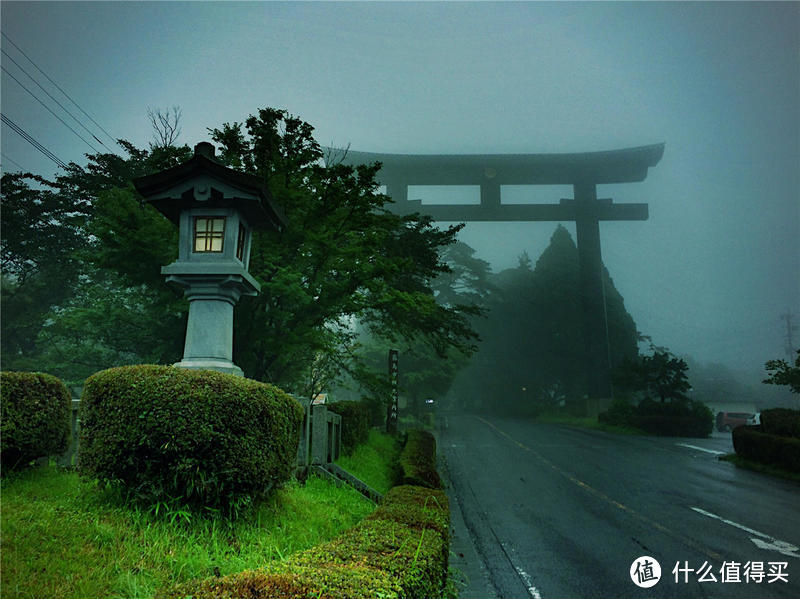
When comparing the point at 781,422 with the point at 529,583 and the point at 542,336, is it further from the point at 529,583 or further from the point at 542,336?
the point at 542,336

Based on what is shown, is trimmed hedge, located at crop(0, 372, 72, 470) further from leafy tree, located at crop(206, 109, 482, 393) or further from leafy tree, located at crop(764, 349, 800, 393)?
leafy tree, located at crop(764, 349, 800, 393)

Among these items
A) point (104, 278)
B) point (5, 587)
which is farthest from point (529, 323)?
point (5, 587)

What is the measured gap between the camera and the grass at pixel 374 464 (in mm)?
9914

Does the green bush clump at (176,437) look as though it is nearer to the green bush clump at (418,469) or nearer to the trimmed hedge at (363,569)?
the trimmed hedge at (363,569)

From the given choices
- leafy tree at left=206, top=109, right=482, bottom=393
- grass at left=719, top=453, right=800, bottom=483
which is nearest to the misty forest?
leafy tree at left=206, top=109, right=482, bottom=393

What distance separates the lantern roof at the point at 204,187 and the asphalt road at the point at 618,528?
257 inches

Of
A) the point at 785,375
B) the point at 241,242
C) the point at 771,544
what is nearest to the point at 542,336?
the point at 785,375

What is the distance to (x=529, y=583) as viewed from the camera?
5.40 m

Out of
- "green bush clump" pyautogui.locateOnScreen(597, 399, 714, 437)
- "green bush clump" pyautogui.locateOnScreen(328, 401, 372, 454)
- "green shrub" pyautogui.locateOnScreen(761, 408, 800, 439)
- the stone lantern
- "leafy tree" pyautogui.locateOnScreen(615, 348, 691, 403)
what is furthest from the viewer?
"leafy tree" pyautogui.locateOnScreen(615, 348, 691, 403)

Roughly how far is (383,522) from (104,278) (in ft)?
89.6

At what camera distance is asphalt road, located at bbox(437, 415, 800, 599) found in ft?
17.7

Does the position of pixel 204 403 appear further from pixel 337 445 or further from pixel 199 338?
pixel 337 445

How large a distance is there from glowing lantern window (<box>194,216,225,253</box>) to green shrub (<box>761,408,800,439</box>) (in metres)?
16.6

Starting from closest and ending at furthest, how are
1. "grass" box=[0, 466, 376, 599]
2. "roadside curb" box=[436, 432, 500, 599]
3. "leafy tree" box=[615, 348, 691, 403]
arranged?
"grass" box=[0, 466, 376, 599] < "roadside curb" box=[436, 432, 500, 599] < "leafy tree" box=[615, 348, 691, 403]
